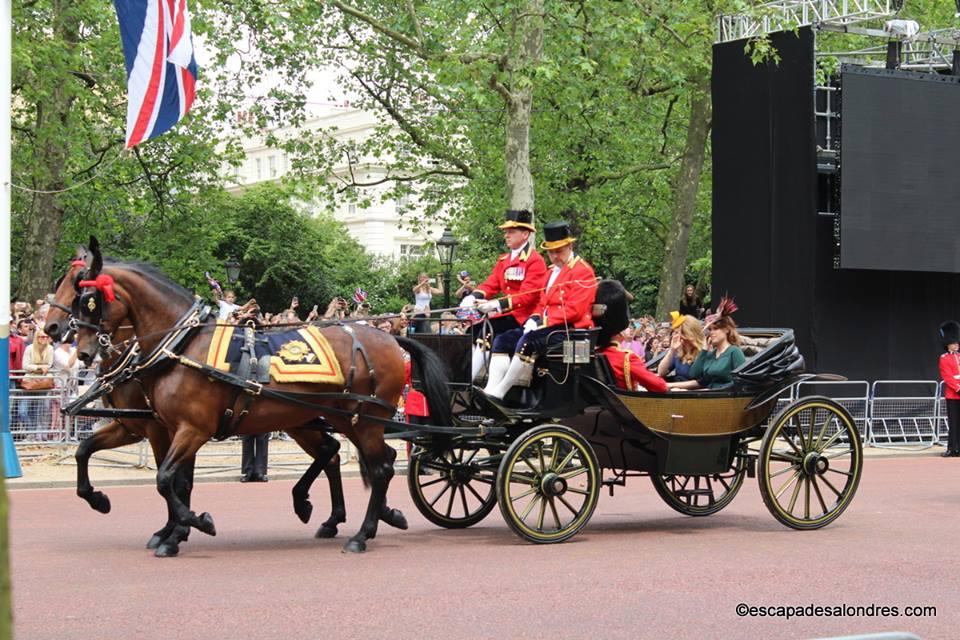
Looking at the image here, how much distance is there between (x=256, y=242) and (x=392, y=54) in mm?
26542

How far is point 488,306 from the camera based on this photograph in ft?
33.0

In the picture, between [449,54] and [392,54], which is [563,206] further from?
[449,54]

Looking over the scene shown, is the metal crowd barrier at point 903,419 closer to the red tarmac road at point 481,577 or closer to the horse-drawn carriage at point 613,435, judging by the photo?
the red tarmac road at point 481,577

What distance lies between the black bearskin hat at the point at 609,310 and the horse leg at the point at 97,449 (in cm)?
369

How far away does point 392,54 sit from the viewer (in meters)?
30.1

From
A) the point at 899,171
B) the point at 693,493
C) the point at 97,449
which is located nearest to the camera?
the point at 97,449

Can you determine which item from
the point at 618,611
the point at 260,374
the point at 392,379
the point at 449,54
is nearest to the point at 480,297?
the point at 392,379

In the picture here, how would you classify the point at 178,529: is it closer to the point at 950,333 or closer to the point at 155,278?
the point at 155,278

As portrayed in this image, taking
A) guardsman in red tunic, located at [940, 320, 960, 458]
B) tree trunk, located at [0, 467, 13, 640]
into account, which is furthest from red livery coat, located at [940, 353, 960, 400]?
tree trunk, located at [0, 467, 13, 640]

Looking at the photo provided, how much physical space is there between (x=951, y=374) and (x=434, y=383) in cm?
1188

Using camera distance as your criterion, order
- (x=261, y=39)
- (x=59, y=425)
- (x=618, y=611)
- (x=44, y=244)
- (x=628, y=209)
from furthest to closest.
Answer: (x=628, y=209) < (x=44, y=244) < (x=261, y=39) < (x=59, y=425) < (x=618, y=611)

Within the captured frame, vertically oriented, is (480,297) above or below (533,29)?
below

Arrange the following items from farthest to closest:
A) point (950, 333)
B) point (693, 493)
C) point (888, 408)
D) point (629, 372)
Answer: point (888, 408) < point (950, 333) < point (693, 493) < point (629, 372)

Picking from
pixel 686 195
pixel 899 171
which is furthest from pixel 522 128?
pixel 686 195
